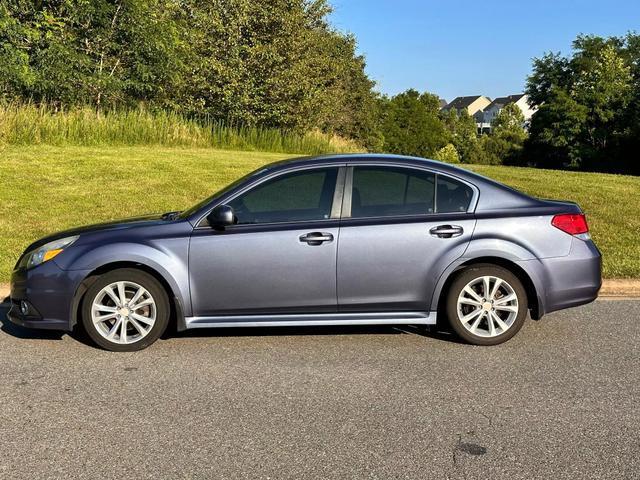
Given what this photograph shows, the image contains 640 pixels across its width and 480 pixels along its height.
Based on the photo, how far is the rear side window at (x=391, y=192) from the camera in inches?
213

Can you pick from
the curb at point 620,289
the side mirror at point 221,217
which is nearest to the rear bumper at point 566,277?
the curb at point 620,289

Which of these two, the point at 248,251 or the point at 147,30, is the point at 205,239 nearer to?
the point at 248,251

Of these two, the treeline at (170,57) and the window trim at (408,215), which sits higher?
the treeline at (170,57)

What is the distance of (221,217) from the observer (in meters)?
5.15

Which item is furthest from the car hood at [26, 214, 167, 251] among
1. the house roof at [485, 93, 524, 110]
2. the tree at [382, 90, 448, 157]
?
the house roof at [485, 93, 524, 110]

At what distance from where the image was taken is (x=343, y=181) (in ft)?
17.9

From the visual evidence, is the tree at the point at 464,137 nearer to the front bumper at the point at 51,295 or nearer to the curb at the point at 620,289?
the curb at the point at 620,289

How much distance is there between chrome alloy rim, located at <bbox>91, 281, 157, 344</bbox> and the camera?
17.0 ft

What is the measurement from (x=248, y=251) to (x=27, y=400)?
1860 mm

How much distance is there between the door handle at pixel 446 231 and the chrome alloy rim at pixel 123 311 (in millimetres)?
2272

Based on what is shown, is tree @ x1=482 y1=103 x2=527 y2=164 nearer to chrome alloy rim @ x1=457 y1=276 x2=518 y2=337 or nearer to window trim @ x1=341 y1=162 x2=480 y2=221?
window trim @ x1=341 y1=162 x2=480 y2=221

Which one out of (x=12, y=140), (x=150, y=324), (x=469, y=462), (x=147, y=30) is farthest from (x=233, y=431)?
(x=147, y=30)

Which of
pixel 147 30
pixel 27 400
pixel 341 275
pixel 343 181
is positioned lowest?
pixel 27 400

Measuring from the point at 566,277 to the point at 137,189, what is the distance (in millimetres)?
9029
